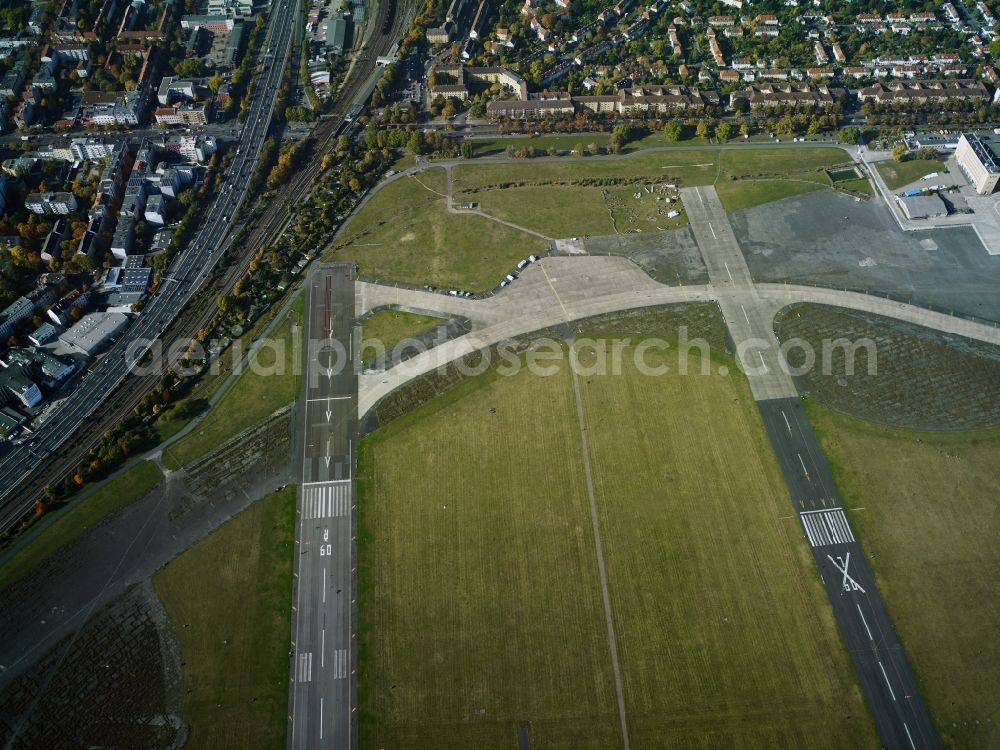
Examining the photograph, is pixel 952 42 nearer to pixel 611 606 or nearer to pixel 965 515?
pixel 965 515

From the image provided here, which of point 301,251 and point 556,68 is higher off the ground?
point 556,68

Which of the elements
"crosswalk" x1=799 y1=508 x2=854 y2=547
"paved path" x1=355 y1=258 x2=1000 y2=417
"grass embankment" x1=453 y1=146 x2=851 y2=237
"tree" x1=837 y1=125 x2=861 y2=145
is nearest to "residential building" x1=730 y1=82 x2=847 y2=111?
"tree" x1=837 y1=125 x2=861 y2=145

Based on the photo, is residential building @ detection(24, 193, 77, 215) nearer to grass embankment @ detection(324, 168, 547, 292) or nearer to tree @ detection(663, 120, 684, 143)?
grass embankment @ detection(324, 168, 547, 292)

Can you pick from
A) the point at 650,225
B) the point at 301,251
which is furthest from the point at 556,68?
the point at 301,251

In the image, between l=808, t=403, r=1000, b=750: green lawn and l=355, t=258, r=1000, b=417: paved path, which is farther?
l=355, t=258, r=1000, b=417: paved path

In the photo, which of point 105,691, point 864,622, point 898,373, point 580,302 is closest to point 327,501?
point 105,691
